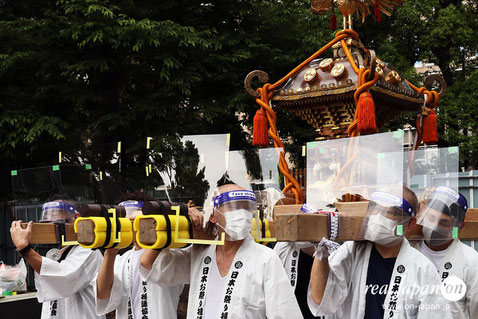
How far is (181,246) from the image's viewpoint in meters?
3.51

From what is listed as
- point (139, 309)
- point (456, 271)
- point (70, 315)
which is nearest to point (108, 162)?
point (70, 315)

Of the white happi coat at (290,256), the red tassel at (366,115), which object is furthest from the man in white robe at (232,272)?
the red tassel at (366,115)

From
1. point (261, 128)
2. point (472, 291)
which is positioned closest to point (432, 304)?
point (472, 291)

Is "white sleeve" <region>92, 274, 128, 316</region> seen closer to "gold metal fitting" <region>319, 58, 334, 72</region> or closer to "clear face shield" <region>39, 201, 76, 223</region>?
"clear face shield" <region>39, 201, 76, 223</region>

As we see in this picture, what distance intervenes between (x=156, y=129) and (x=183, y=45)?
137cm

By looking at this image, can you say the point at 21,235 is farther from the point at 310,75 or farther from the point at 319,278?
the point at 310,75

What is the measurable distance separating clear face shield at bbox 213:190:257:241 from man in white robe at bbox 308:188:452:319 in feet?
1.42

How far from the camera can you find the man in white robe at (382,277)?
3.29 metres

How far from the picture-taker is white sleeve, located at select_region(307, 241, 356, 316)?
11.3ft

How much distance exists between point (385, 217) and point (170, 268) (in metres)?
1.28

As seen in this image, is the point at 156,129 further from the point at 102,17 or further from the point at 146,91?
the point at 102,17

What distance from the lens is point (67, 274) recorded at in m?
4.63

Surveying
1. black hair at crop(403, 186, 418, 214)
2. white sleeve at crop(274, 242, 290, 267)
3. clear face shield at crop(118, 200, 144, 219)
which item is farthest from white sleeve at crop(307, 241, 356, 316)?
clear face shield at crop(118, 200, 144, 219)

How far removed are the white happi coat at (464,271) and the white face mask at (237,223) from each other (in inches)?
54.0
